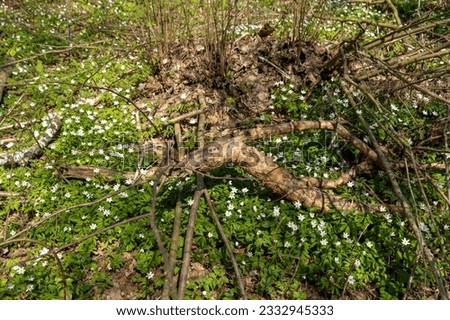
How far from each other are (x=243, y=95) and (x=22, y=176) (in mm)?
3488

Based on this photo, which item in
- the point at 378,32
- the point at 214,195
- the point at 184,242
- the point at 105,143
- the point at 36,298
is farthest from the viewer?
the point at 378,32

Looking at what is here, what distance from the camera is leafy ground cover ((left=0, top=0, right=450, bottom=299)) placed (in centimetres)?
359

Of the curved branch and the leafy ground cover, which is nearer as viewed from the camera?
the leafy ground cover

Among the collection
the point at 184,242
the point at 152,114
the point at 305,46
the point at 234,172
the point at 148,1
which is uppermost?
the point at 148,1

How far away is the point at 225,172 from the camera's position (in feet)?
14.7

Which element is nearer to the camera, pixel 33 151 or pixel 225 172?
pixel 225 172

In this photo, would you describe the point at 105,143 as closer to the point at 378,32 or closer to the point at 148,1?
the point at 148,1

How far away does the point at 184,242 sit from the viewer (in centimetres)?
371

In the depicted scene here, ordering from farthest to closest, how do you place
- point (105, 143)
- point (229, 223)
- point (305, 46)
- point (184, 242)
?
point (305, 46) → point (105, 143) → point (229, 223) → point (184, 242)

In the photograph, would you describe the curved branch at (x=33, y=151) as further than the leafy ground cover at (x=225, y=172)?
Yes

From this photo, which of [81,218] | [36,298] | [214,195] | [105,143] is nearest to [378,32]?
[214,195]

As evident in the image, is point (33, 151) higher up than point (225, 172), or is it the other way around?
point (33, 151)

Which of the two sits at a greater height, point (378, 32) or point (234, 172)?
point (378, 32)

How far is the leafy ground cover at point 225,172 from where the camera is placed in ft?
11.8
